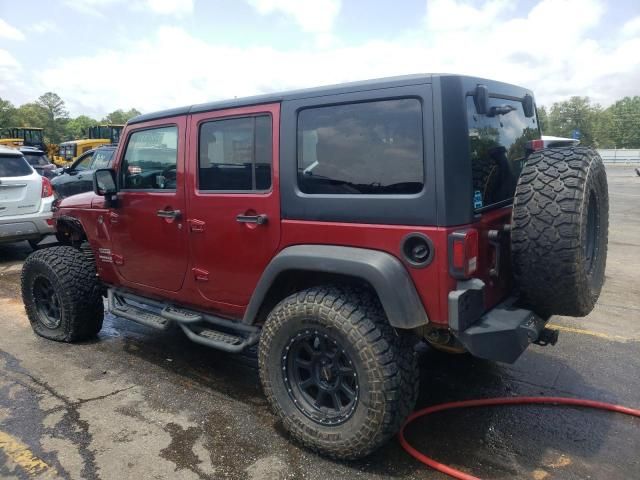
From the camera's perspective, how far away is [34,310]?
4797 millimetres

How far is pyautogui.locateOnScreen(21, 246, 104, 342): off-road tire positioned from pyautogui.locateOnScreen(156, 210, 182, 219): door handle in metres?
1.26

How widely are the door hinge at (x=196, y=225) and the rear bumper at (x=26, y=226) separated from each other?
190 inches

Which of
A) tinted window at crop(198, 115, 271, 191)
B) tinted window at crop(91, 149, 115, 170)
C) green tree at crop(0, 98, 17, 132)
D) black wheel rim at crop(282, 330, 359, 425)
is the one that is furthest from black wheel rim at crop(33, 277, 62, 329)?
green tree at crop(0, 98, 17, 132)

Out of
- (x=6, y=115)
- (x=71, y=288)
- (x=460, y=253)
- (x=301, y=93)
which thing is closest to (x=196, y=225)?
(x=301, y=93)

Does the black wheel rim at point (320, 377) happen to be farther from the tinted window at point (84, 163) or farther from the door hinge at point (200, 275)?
the tinted window at point (84, 163)

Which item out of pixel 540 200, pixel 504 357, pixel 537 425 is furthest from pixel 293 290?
pixel 537 425

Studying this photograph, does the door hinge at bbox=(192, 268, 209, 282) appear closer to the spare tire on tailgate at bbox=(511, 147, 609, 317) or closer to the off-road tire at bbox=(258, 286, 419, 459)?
the off-road tire at bbox=(258, 286, 419, 459)

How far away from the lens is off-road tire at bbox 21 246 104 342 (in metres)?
4.39

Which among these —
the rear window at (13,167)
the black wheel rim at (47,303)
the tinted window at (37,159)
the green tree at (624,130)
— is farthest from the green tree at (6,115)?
the green tree at (624,130)

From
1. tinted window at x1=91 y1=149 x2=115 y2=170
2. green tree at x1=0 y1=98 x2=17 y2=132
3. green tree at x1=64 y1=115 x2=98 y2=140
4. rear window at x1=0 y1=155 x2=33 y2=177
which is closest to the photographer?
rear window at x1=0 y1=155 x2=33 y2=177

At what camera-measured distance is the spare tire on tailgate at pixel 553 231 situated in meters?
2.52

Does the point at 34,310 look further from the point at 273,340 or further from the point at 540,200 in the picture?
the point at 540,200

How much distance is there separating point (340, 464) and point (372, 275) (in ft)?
3.56

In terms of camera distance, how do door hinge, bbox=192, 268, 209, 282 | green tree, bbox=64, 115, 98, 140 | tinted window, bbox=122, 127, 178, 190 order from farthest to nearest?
green tree, bbox=64, 115, 98, 140, tinted window, bbox=122, 127, 178, 190, door hinge, bbox=192, 268, 209, 282
